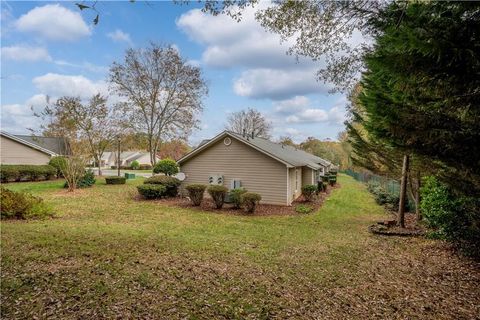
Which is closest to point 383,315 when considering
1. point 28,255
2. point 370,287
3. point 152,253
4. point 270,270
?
point 370,287

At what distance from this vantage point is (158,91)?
28891 millimetres

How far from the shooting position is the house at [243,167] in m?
16.5

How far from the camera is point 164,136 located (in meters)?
29.9

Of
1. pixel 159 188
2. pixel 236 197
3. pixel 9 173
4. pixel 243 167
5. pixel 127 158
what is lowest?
pixel 236 197

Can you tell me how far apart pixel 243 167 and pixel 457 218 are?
1124 centimetres

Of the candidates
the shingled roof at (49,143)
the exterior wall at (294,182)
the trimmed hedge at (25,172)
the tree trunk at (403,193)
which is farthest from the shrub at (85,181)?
the tree trunk at (403,193)

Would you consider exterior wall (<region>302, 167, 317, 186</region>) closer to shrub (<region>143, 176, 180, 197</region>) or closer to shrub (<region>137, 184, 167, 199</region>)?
shrub (<region>143, 176, 180, 197</region>)

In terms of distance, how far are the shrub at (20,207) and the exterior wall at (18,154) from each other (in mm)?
20283

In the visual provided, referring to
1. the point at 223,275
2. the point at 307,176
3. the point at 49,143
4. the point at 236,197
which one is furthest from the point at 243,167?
the point at 49,143

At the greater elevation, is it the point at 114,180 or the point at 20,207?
the point at 114,180

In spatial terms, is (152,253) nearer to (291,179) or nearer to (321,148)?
(291,179)

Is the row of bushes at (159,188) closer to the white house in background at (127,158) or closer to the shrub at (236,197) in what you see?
the shrub at (236,197)

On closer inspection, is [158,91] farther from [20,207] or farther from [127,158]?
[127,158]

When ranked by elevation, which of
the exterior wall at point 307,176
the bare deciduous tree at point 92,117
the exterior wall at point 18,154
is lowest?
the exterior wall at point 307,176
